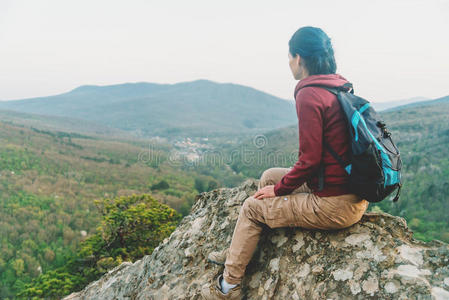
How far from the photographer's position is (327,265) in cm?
300

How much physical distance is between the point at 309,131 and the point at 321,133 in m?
0.11

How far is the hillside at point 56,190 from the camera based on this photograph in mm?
24188

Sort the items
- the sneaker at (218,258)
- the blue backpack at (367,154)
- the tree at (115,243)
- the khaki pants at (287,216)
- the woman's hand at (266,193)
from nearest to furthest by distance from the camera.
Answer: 1. the blue backpack at (367,154)
2. the khaki pants at (287,216)
3. the woman's hand at (266,193)
4. the sneaker at (218,258)
5. the tree at (115,243)

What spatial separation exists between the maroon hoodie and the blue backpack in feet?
0.20

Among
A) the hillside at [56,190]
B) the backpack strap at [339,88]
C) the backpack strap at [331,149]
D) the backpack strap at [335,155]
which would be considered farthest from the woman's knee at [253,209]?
the hillside at [56,190]

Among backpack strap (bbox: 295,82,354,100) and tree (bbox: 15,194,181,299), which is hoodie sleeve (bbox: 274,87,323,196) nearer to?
backpack strap (bbox: 295,82,354,100)

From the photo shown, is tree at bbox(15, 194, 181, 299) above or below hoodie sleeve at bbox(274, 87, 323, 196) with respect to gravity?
below

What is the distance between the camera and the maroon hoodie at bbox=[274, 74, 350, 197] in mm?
2627

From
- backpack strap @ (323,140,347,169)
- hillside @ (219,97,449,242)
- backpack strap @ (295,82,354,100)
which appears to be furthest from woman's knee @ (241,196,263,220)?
hillside @ (219,97,449,242)

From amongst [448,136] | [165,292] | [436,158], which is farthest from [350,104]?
[448,136]

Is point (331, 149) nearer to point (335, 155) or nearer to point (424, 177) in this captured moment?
point (335, 155)

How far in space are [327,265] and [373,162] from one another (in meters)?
1.22

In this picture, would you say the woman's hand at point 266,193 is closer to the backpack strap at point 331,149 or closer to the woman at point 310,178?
the woman at point 310,178

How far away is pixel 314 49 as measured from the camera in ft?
9.32
